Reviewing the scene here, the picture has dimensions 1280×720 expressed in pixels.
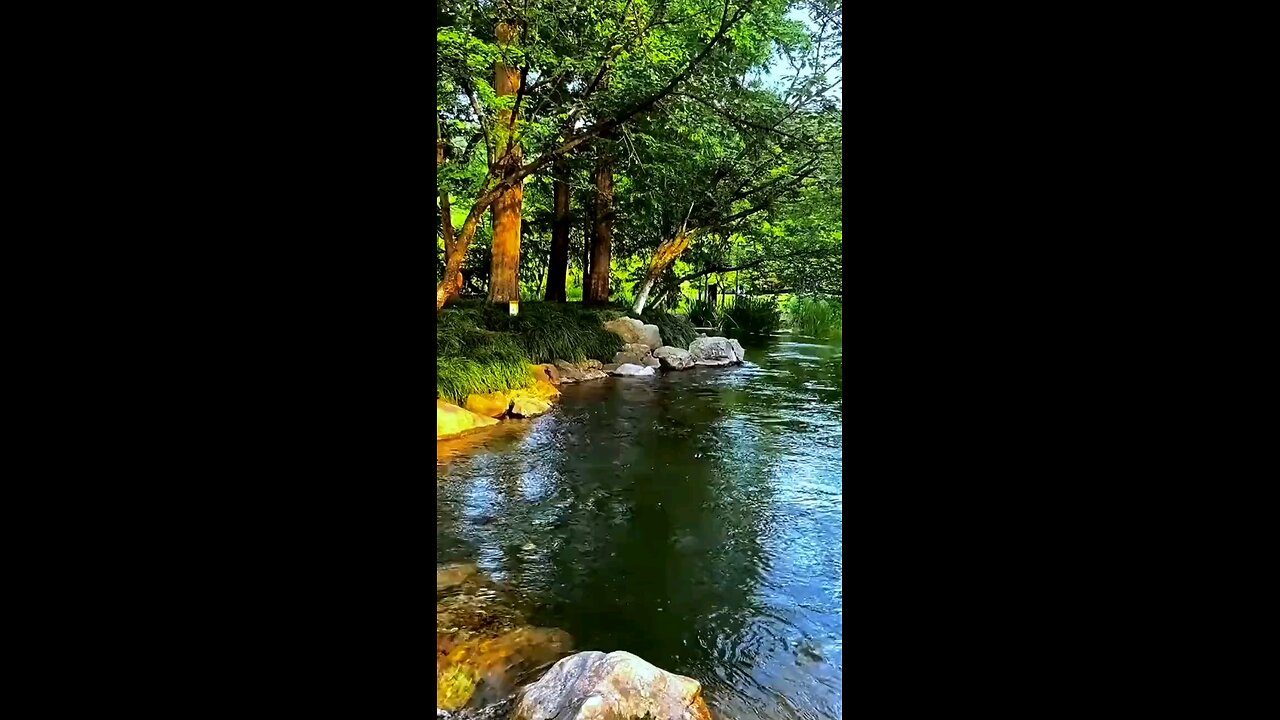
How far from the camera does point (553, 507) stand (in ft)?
13.9

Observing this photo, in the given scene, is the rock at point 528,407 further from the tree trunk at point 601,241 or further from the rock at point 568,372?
the tree trunk at point 601,241

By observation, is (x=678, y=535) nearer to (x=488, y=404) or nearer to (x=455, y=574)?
(x=455, y=574)

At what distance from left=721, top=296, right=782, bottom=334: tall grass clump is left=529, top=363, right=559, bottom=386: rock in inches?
288

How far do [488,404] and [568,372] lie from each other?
252 centimetres

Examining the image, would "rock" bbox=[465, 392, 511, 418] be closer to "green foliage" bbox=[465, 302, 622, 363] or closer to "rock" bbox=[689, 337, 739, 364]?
"green foliage" bbox=[465, 302, 622, 363]

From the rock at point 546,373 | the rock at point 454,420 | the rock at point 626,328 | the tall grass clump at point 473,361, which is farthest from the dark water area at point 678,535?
the rock at point 626,328

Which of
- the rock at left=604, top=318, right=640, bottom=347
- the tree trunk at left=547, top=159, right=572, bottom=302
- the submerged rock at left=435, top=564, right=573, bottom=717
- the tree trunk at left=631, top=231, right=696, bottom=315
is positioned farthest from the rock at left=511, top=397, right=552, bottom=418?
the tree trunk at left=631, top=231, right=696, bottom=315

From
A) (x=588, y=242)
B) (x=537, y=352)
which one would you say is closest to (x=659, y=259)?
(x=588, y=242)

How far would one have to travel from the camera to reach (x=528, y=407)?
274 inches

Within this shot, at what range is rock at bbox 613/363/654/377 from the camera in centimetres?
973
